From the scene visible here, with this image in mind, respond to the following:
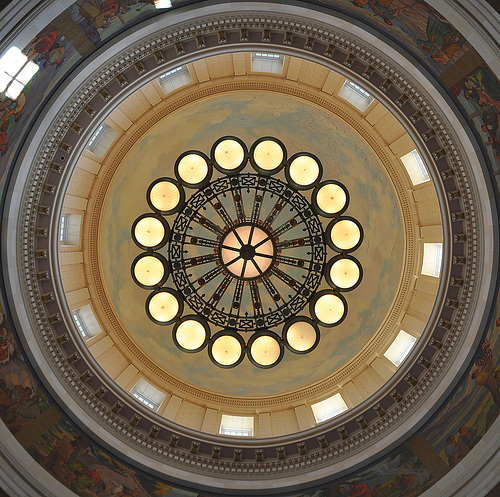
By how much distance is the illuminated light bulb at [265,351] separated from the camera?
8734 millimetres

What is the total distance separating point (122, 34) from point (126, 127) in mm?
4134

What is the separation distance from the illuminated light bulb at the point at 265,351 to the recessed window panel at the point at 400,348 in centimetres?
542

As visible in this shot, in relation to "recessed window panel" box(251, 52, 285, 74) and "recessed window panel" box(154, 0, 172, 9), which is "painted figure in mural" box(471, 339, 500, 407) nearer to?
"recessed window panel" box(251, 52, 285, 74)

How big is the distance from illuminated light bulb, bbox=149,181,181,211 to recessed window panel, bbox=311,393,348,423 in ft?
26.3

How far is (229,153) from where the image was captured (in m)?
8.68

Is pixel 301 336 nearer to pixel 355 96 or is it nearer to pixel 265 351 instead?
pixel 265 351

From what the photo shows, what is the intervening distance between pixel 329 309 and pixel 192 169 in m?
3.84

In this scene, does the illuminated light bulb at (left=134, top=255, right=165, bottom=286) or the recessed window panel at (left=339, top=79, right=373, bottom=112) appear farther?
the recessed window panel at (left=339, top=79, right=373, bottom=112)

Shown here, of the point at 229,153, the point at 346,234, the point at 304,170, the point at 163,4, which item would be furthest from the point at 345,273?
the point at 163,4

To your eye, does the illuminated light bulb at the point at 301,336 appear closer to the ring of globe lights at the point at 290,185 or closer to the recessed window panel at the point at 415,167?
the ring of globe lights at the point at 290,185

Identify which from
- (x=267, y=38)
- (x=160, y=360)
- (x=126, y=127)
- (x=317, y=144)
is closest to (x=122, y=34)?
(x=267, y=38)

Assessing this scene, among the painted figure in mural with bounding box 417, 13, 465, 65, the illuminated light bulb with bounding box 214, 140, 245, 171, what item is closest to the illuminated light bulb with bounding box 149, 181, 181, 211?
the illuminated light bulb with bounding box 214, 140, 245, 171

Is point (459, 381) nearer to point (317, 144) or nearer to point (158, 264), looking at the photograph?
point (158, 264)

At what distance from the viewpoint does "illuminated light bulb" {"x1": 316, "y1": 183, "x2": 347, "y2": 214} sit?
8.68 metres
